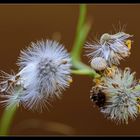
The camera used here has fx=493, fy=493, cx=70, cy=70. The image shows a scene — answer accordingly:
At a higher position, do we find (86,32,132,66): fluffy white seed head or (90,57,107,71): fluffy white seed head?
(86,32,132,66): fluffy white seed head

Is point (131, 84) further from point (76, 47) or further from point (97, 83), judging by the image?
point (76, 47)

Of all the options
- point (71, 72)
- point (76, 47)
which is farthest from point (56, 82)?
point (76, 47)

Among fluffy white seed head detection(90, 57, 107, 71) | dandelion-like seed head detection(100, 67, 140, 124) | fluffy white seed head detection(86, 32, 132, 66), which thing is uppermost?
fluffy white seed head detection(86, 32, 132, 66)

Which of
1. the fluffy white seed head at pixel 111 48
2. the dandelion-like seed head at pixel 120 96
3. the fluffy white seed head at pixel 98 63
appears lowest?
the dandelion-like seed head at pixel 120 96
